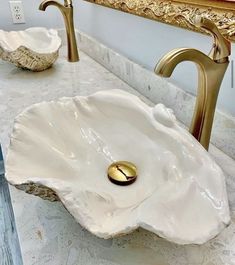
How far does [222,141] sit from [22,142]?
431 millimetres

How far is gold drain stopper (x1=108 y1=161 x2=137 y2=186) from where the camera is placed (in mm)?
550

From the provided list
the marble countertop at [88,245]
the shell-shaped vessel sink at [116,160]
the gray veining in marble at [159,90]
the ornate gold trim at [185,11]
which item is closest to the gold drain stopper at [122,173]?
the shell-shaped vessel sink at [116,160]

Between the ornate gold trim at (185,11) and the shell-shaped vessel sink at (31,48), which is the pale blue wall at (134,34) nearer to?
the ornate gold trim at (185,11)

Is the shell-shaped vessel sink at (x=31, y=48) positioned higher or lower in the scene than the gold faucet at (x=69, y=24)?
lower

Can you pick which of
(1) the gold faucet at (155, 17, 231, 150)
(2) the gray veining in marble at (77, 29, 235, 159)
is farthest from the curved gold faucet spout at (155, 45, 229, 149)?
(2) the gray veining in marble at (77, 29, 235, 159)

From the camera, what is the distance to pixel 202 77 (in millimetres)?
481

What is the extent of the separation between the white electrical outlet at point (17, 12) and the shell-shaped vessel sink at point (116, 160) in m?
1.04

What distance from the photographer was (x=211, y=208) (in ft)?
1.31

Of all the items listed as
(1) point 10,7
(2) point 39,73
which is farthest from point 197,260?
(1) point 10,7

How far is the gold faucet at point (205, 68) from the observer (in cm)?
41

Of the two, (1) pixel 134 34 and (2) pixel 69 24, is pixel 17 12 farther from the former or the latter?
(1) pixel 134 34

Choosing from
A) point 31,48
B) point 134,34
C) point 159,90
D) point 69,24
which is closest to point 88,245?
point 159,90

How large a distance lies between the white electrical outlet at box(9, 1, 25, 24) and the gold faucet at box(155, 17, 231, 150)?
125 cm

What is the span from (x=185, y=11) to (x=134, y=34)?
32 cm
